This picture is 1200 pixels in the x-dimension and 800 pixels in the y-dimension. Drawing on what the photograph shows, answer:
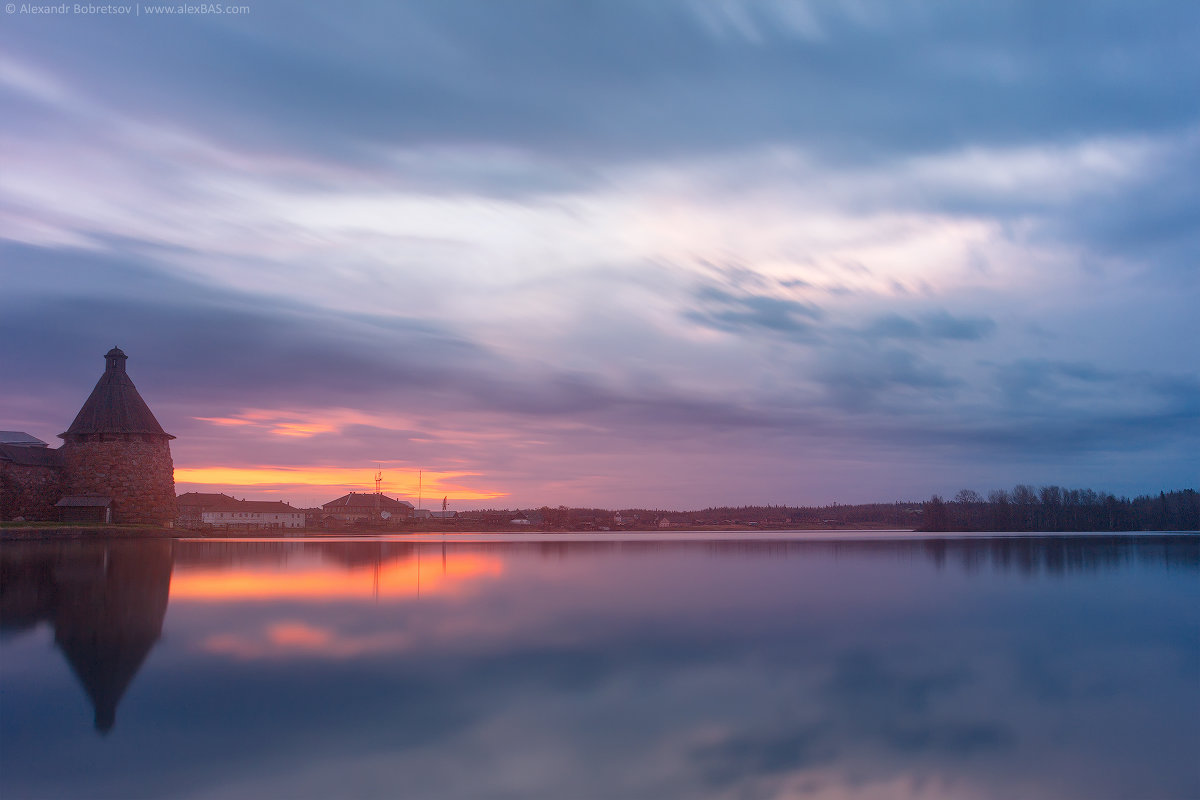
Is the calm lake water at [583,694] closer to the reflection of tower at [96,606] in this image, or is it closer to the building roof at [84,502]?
the reflection of tower at [96,606]

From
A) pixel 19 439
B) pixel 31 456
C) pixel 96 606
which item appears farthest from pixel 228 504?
pixel 96 606

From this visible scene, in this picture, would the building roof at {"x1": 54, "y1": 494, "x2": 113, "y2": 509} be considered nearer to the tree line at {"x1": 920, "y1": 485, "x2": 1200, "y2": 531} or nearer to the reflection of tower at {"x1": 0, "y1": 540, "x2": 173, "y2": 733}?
the reflection of tower at {"x1": 0, "y1": 540, "x2": 173, "y2": 733}

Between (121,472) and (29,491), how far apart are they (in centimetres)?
416

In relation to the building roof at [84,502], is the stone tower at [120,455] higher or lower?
higher

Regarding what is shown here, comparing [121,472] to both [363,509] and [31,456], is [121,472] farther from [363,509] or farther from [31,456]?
[363,509]

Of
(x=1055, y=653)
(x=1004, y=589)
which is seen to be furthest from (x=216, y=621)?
(x=1004, y=589)

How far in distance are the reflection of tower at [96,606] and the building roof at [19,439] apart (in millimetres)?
25200

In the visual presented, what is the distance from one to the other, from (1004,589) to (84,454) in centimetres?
4488

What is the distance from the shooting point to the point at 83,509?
40750 millimetres

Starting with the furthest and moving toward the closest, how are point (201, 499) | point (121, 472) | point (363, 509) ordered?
point (363, 509)
point (201, 499)
point (121, 472)

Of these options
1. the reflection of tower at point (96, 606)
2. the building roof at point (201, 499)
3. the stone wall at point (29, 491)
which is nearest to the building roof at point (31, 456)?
the stone wall at point (29, 491)

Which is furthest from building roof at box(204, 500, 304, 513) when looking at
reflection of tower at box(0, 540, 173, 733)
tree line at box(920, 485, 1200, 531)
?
tree line at box(920, 485, 1200, 531)

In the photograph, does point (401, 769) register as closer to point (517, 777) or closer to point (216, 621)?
point (517, 777)

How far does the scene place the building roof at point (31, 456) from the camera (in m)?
39.7
